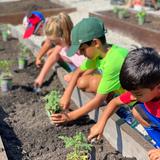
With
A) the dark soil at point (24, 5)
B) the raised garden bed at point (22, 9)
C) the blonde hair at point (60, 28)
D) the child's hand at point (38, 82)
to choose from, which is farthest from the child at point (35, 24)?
the dark soil at point (24, 5)

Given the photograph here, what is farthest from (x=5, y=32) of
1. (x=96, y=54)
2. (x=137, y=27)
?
(x=96, y=54)

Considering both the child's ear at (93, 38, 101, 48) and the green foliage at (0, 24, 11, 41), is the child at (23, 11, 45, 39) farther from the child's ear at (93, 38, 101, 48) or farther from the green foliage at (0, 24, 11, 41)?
the child's ear at (93, 38, 101, 48)

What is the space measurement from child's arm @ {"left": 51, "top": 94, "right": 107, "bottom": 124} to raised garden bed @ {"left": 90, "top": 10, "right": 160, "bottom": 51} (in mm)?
3973

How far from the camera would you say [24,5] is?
12.2 m

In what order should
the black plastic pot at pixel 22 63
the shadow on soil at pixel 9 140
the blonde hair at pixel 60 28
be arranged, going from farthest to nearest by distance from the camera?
the black plastic pot at pixel 22 63
the blonde hair at pixel 60 28
the shadow on soil at pixel 9 140

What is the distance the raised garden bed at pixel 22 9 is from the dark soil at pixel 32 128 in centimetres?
475

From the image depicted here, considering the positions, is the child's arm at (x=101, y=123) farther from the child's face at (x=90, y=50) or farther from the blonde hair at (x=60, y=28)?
the blonde hair at (x=60, y=28)

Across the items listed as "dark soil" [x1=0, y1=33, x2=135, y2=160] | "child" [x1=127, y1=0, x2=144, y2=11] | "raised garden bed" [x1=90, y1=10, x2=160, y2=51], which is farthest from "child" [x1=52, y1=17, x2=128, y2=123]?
"child" [x1=127, y1=0, x2=144, y2=11]

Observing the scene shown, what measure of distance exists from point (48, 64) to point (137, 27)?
11.3ft

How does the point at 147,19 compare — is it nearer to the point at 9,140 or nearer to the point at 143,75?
the point at 9,140

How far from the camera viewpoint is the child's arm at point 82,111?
3824mm

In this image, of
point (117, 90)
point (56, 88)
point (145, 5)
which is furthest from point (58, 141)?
point (145, 5)

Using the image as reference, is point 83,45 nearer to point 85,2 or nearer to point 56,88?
point 56,88

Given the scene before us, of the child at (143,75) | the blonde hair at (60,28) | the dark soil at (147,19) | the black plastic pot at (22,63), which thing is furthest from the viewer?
the dark soil at (147,19)
